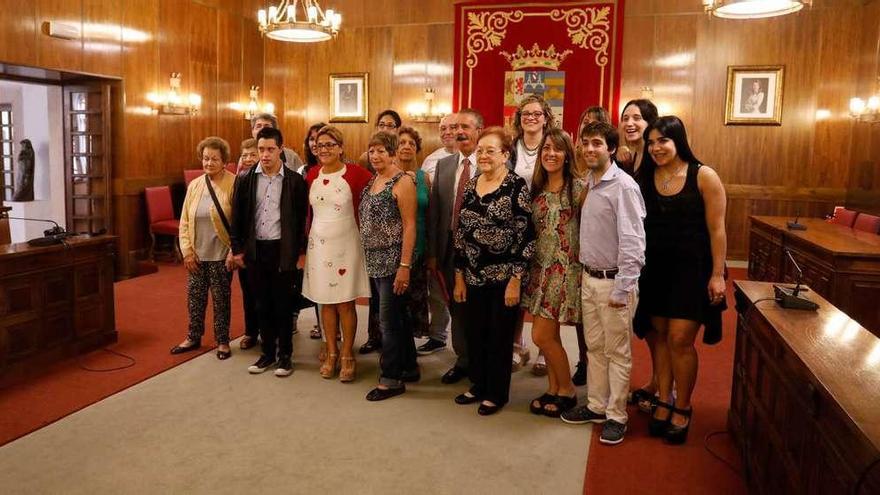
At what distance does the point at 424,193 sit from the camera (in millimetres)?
3828

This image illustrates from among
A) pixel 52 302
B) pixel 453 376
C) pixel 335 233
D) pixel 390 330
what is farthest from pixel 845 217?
pixel 52 302

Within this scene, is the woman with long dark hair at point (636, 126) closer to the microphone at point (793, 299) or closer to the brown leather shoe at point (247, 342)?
the microphone at point (793, 299)

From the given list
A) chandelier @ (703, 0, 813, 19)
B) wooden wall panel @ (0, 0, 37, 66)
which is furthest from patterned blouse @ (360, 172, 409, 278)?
wooden wall panel @ (0, 0, 37, 66)

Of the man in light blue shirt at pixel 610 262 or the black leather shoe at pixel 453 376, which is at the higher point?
the man in light blue shirt at pixel 610 262

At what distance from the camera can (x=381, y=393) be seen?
12.0 feet

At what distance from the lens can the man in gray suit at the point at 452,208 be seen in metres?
3.79

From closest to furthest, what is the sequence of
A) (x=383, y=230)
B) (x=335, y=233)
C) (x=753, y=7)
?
(x=383, y=230), (x=335, y=233), (x=753, y=7)

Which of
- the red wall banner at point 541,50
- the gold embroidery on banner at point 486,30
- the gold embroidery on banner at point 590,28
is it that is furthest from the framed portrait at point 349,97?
the gold embroidery on banner at point 590,28

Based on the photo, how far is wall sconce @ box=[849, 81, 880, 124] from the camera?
7816 mm

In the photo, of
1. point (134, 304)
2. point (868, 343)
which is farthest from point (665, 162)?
point (134, 304)

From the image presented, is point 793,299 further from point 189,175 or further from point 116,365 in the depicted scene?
point 189,175

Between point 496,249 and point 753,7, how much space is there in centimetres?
371

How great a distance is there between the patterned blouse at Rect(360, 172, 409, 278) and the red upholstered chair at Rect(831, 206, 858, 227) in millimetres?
4920

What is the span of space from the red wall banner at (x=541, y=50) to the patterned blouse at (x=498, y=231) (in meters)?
5.56
